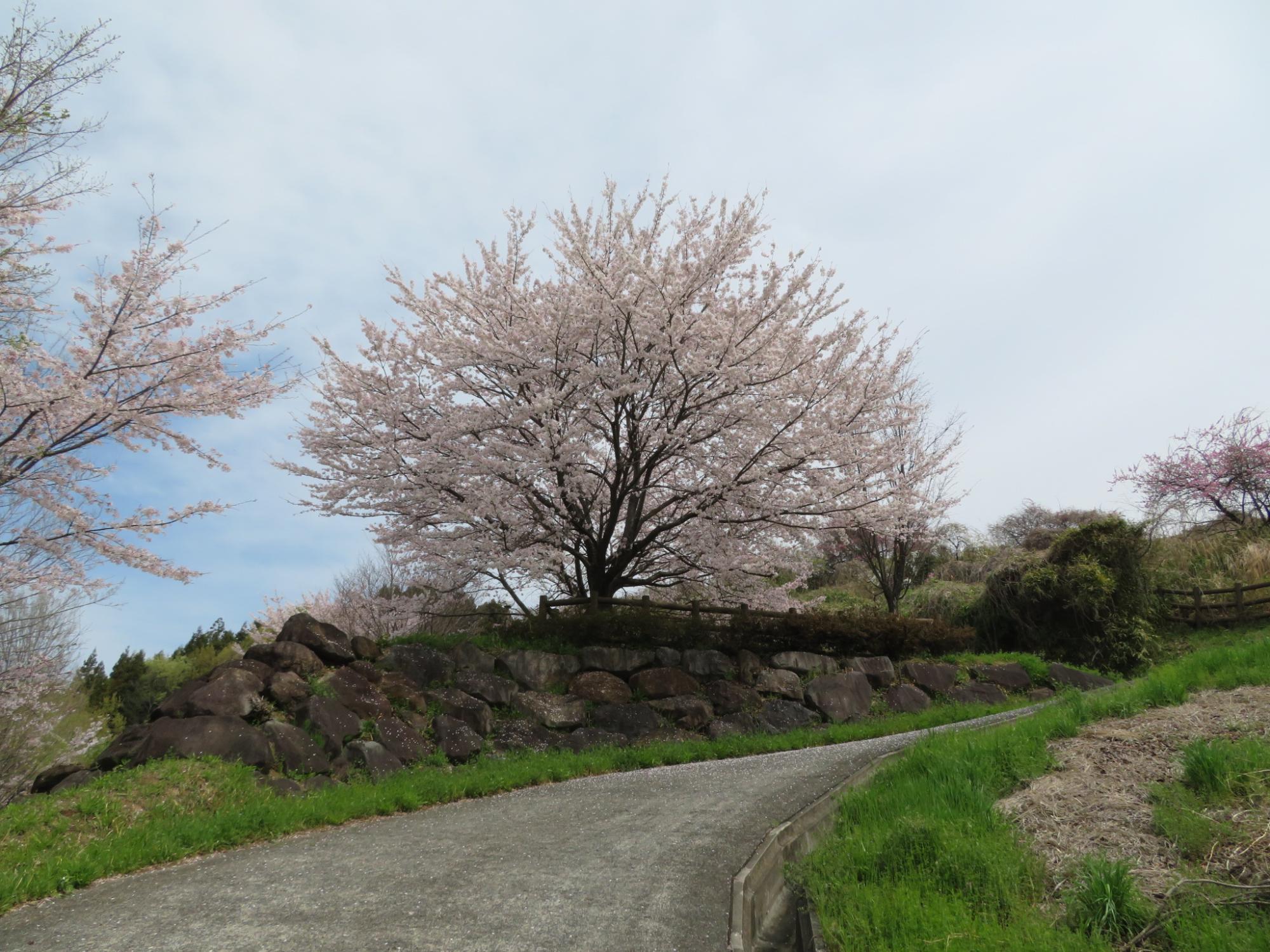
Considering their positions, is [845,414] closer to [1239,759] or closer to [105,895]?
[1239,759]

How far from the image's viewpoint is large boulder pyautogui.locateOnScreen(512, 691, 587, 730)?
10797mm

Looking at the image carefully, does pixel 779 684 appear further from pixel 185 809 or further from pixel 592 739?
pixel 185 809

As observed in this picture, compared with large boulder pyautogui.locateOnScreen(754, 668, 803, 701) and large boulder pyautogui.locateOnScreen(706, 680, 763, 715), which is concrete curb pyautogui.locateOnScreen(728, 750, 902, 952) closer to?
large boulder pyautogui.locateOnScreen(706, 680, 763, 715)

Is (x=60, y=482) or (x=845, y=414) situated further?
(x=845, y=414)

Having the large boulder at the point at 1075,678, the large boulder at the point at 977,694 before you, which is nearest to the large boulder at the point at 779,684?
the large boulder at the point at 977,694

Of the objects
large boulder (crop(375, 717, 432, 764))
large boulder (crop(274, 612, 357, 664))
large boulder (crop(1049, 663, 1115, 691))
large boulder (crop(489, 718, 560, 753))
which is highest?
large boulder (crop(274, 612, 357, 664))

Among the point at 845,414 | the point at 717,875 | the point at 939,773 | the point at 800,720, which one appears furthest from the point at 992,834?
the point at 845,414

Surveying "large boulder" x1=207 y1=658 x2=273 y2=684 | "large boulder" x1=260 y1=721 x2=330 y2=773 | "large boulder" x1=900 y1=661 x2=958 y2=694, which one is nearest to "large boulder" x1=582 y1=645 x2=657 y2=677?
"large boulder" x1=260 y1=721 x2=330 y2=773

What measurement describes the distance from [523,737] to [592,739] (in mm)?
1052

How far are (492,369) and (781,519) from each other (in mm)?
5789

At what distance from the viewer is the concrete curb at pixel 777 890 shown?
178 inches

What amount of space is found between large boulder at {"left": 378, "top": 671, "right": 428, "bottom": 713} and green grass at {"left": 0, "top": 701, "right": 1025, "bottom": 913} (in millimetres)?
1099

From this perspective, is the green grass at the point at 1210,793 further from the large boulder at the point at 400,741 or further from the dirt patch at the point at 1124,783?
the large boulder at the point at 400,741

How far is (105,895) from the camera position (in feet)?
17.7
